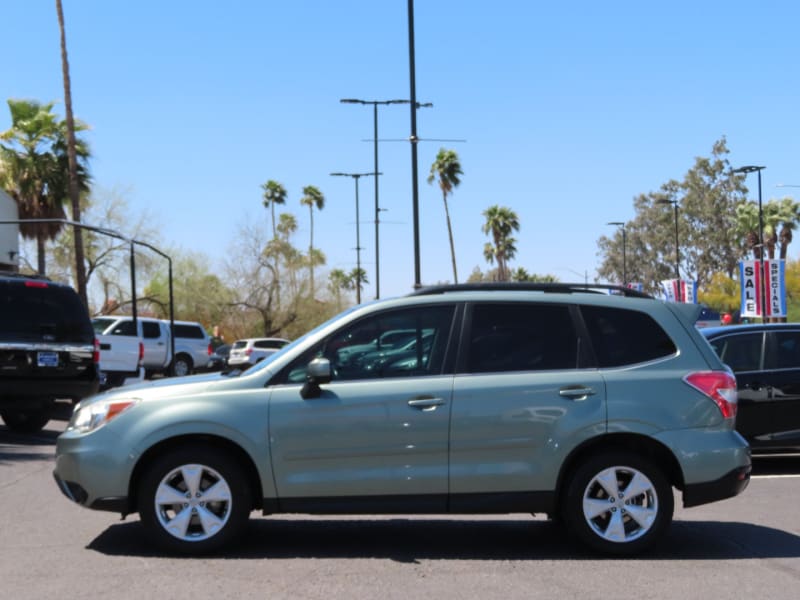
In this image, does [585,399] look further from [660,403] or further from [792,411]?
[792,411]

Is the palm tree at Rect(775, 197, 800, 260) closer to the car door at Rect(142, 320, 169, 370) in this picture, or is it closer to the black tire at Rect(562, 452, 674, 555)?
the car door at Rect(142, 320, 169, 370)

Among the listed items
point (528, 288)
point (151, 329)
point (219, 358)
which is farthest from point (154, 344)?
point (528, 288)

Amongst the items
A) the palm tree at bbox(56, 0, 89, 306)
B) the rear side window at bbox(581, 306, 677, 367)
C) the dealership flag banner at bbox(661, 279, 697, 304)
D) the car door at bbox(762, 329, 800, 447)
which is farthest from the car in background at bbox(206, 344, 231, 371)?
the dealership flag banner at bbox(661, 279, 697, 304)

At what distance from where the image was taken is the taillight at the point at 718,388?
7.12m

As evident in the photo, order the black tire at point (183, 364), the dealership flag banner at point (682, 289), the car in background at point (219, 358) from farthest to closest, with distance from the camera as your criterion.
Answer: the dealership flag banner at point (682, 289) < the black tire at point (183, 364) < the car in background at point (219, 358)

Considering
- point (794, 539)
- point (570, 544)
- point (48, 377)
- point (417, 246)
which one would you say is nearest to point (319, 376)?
point (570, 544)

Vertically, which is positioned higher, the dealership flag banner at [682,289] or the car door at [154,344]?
the dealership flag banner at [682,289]

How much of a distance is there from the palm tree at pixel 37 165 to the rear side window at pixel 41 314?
22.9 m

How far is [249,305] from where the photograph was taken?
5672 cm

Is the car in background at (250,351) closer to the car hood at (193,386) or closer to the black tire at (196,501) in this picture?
the car hood at (193,386)

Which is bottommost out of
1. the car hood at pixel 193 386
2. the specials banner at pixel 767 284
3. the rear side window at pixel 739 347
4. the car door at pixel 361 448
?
the car door at pixel 361 448

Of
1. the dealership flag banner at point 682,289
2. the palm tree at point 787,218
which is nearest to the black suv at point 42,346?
the dealership flag banner at point 682,289

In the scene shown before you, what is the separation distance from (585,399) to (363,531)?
7.15 feet

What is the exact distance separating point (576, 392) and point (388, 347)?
1309 mm
